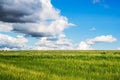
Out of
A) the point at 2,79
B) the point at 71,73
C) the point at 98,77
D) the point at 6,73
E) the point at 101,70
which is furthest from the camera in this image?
the point at 101,70

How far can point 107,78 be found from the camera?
16641 mm

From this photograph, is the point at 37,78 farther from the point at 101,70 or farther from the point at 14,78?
the point at 101,70

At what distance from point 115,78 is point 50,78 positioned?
3.84 meters

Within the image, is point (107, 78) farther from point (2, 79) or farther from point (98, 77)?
point (2, 79)

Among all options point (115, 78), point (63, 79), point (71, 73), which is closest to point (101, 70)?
point (71, 73)

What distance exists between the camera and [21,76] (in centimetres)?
1494

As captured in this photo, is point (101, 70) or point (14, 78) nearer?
point (14, 78)

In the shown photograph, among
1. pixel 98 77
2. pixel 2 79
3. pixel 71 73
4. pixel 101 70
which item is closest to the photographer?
pixel 2 79

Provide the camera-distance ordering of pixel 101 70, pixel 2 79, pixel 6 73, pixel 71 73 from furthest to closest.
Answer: pixel 101 70 < pixel 71 73 < pixel 6 73 < pixel 2 79

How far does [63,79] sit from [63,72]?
3.74 meters

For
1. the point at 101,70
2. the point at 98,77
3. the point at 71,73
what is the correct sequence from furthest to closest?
the point at 101,70, the point at 71,73, the point at 98,77

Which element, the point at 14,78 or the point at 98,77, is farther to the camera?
the point at 98,77

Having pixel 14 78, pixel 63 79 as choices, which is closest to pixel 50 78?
pixel 63 79

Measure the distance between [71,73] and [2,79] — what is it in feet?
17.6
